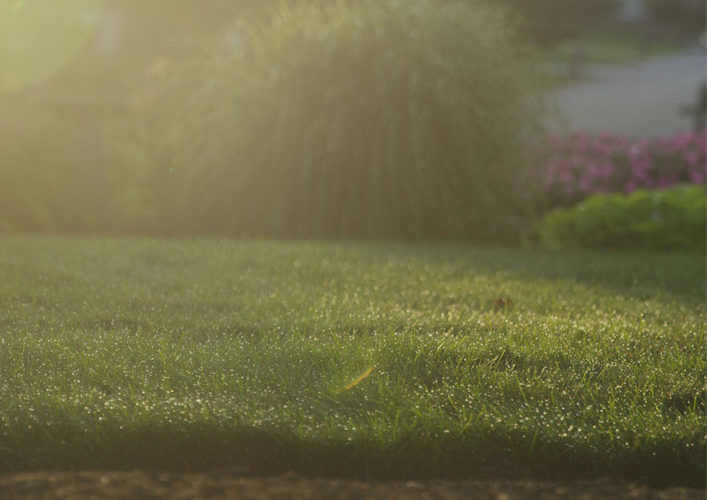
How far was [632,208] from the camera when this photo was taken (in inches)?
264

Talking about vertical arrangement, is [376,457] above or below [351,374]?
below

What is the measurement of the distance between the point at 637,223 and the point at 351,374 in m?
4.38

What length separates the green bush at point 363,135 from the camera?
7.12m

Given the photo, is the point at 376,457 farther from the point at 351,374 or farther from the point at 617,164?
the point at 617,164

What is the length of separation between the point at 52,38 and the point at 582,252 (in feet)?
65.3

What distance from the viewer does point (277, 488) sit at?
7.36 feet

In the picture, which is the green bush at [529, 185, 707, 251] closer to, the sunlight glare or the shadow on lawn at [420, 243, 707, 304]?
the shadow on lawn at [420, 243, 707, 304]

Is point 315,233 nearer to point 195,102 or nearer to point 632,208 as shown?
point 195,102

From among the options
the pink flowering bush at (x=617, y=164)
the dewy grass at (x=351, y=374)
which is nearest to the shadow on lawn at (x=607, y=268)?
the dewy grass at (x=351, y=374)

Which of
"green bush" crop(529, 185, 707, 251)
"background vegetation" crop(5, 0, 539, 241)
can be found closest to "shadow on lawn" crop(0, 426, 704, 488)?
"green bush" crop(529, 185, 707, 251)

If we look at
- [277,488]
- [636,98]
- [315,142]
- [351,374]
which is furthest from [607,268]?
[636,98]

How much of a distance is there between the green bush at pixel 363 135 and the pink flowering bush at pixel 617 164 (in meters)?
2.09

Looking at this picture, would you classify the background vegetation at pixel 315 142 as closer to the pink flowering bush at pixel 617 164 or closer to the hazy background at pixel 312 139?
the hazy background at pixel 312 139

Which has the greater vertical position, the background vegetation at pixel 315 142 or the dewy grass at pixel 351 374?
the background vegetation at pixel 315 142
